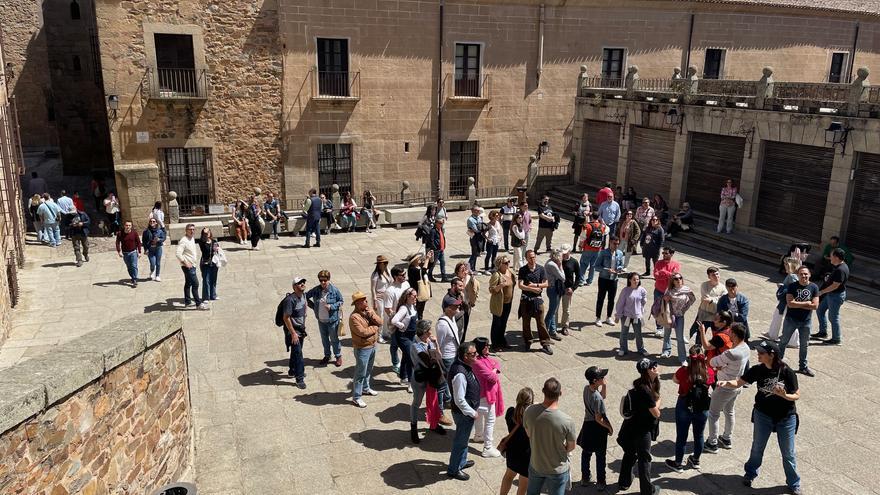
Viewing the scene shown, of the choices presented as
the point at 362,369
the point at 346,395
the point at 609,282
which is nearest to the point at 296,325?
the point at 346,395

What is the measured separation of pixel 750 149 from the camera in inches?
728

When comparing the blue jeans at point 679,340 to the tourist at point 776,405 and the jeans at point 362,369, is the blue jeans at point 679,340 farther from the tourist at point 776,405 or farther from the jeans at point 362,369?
the jeans at point 362,369

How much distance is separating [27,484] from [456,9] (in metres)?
20.4

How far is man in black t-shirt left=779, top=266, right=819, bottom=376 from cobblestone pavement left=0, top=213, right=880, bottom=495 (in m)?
0.45

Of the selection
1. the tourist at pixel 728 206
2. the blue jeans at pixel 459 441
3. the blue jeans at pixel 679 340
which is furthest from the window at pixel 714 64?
the blue jeans at pixel 459 441

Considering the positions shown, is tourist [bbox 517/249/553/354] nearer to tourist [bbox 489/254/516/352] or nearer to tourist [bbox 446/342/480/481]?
tourist [bbox 489/254/516/352]

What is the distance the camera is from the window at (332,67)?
21250mm

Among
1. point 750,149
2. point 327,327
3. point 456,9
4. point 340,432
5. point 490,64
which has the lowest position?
point 340,432

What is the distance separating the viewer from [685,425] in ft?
24.8

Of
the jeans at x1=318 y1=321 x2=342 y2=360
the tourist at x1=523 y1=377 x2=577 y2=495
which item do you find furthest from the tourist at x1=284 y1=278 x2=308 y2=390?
the tourist at x1=523 y1=377 x2=577 y2=495

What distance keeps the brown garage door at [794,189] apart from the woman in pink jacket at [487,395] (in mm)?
13054

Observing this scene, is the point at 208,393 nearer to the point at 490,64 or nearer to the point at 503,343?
the point at 503,343

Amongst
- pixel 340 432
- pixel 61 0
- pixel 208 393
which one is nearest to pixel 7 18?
pixel 61 0

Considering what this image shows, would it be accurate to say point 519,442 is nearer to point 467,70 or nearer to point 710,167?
point 710,167
